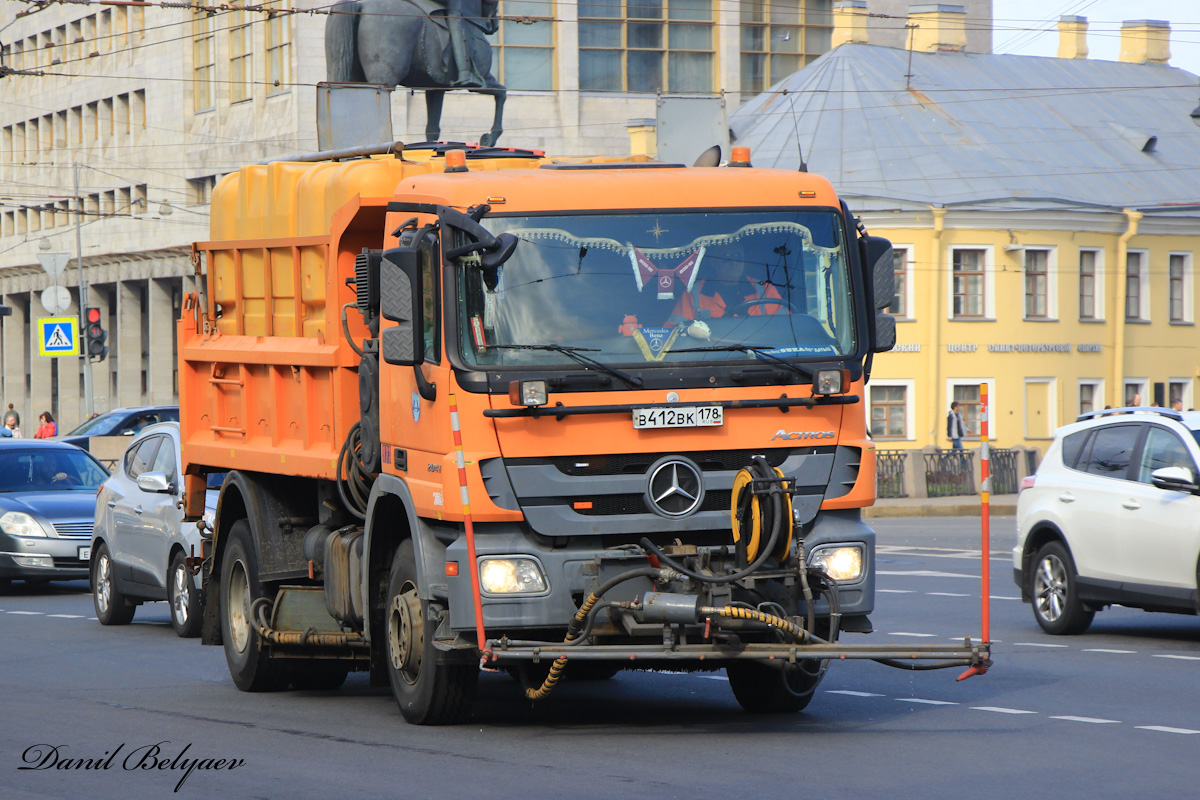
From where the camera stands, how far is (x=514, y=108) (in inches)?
2377

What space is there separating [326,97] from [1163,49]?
2028 inches

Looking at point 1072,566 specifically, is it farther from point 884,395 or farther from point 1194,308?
point 1194,308

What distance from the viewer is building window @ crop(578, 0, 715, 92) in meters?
61.1

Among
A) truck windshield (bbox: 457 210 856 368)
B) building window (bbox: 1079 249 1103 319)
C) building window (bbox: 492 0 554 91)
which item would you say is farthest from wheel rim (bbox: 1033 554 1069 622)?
building window (bbox: 492 0 554 91)

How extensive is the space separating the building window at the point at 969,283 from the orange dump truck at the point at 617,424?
41.8 metres

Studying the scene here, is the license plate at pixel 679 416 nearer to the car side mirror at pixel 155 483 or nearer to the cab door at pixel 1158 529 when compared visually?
the cab door at pixel 1158 529

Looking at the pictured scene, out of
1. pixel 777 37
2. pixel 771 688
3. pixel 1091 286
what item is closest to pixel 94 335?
pixel 1091 286

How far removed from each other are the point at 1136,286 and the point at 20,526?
130ft

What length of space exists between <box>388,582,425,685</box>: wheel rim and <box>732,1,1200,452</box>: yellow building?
129 feet

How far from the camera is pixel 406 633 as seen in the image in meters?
9.45

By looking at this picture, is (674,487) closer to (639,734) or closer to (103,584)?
(639,734)

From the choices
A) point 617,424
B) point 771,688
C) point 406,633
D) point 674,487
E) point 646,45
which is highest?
point 646,45

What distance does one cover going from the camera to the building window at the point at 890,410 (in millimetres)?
49844

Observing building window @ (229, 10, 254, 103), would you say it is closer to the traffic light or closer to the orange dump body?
the traffic light
